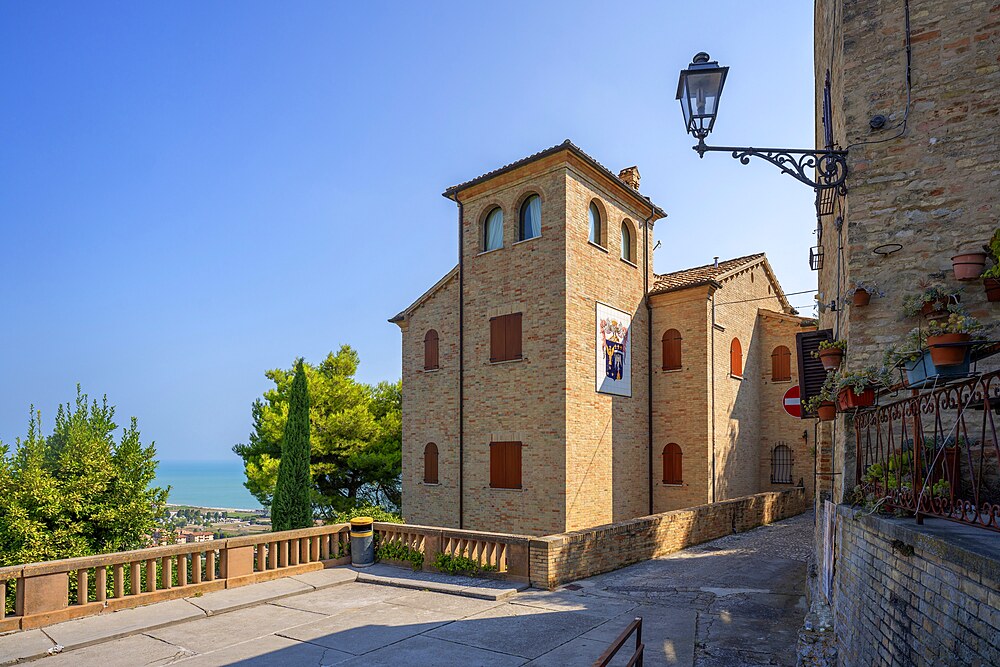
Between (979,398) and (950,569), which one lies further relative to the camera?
(979,398)

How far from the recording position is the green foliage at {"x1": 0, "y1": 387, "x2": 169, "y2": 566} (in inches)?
384

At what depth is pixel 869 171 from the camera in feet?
23.1

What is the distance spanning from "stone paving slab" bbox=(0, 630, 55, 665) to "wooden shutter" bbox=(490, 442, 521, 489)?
10746mm

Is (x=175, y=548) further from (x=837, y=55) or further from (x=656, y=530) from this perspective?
(x=837, y=55)

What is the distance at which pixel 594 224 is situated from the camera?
716 inches

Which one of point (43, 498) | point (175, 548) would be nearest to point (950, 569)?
point (175, 548)

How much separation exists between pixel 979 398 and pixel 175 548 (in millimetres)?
10687

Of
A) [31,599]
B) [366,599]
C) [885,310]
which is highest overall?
[885,310]

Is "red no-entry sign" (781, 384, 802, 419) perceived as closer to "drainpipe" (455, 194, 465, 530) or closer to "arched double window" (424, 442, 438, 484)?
"drainpipe" (455, 194, 465, 530)

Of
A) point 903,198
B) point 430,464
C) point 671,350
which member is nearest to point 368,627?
point 903,198

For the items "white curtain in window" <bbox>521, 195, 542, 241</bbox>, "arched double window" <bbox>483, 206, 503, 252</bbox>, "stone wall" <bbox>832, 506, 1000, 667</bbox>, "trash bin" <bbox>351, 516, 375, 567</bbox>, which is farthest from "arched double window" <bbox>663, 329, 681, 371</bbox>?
"stone wall" <bbox>832, 506, 1000, 667</bbox>

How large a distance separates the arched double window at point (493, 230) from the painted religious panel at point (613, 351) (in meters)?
3.58

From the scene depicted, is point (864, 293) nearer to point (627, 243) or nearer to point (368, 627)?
point (368, 627)

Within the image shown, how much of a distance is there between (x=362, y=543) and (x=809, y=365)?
8.99m
